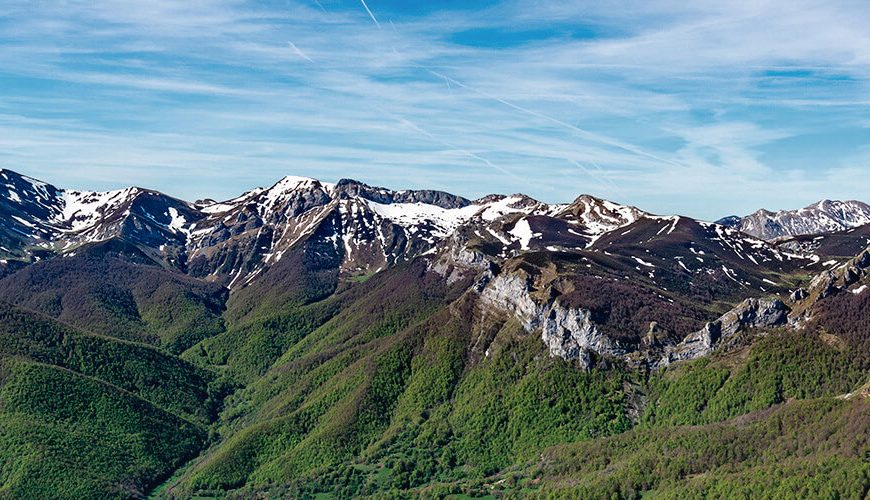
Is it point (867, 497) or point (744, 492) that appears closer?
point (867, 497)

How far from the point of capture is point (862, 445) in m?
198

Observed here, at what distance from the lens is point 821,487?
19075 cm

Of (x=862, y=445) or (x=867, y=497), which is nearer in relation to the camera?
(x=867, y=497)

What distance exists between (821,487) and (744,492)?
16833mm

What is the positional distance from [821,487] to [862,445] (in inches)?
645

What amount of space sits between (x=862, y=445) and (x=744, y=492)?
95.8 ft

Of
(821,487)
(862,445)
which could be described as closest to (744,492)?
(821,487)

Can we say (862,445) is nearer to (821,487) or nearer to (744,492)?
(821,487)

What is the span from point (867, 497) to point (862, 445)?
16871 millimetres

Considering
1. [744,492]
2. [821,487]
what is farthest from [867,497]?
[744,492]

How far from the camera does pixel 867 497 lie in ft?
604

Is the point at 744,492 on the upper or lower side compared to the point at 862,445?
lower

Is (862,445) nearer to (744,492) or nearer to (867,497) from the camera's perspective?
(867,497)
